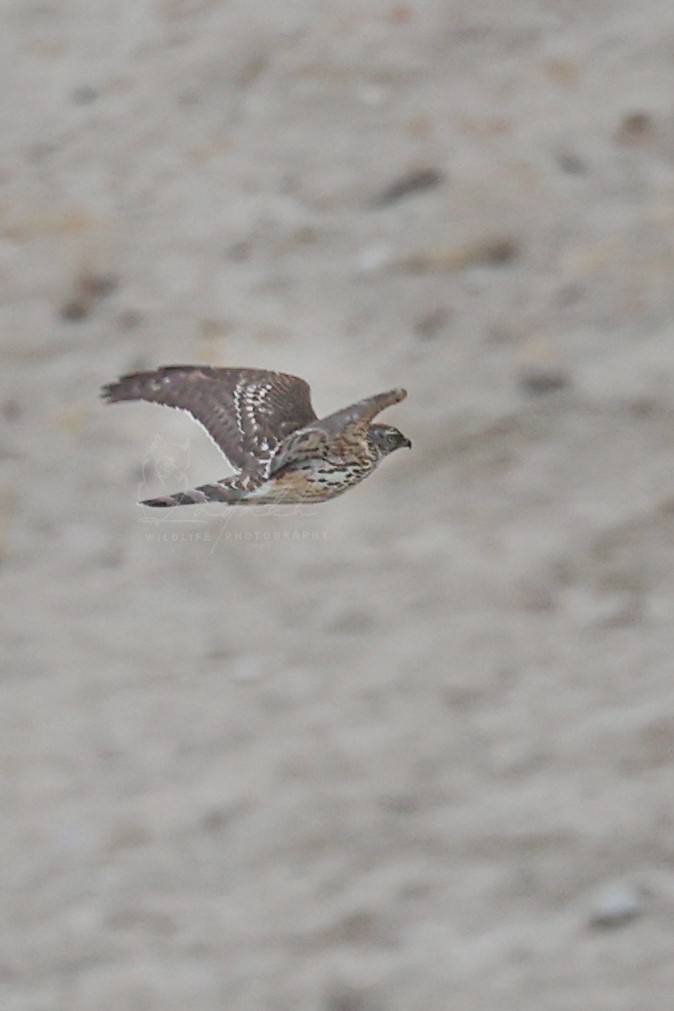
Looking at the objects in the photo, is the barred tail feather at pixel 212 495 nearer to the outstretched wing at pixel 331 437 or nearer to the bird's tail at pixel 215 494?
the bird's tail at pixel 215 494

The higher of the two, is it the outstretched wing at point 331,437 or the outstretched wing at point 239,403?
the outstretched wing at point 239,403

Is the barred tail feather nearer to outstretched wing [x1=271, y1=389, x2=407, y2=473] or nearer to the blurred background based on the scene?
outstretched wing [x1=271, y1=389, x2=407, y2=473]

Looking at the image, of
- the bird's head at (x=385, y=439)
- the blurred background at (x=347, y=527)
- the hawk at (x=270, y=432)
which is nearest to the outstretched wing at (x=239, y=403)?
→ the hawk at (x=270, y=432)

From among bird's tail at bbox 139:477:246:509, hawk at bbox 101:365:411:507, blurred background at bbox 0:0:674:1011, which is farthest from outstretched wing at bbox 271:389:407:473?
blurred background at bbox 0:0:674:1011

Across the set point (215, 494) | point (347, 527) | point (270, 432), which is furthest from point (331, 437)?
point (347, 527)

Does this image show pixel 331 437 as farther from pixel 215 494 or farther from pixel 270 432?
pixel 215 494

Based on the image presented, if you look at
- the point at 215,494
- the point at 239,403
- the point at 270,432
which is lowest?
the point at 215,494
